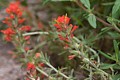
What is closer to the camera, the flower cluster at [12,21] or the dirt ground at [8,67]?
the flower cluster at [12,21]

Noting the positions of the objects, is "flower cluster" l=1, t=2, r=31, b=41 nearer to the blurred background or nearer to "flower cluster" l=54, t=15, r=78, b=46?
the blurred background

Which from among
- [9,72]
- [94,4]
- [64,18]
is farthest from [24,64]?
[94,4]

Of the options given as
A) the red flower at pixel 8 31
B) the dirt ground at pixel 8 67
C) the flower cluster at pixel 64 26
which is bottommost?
the dirt ground at pixel 8 67

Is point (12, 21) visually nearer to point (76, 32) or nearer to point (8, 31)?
point (8, 31)

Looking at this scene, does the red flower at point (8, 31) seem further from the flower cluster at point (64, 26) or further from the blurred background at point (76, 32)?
the flower cluster at point (64, 26)

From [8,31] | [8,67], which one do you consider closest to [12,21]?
[8,31]

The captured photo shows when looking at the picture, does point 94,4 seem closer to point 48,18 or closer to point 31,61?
point 31,61

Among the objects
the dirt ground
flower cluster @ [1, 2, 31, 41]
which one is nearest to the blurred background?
the dirt ground

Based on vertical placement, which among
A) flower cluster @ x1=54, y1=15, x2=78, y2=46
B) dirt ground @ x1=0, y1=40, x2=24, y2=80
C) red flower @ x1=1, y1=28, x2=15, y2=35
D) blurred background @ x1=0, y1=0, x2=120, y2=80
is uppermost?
flower cluster @ x1=54, y1=15, x2=78, y2=46

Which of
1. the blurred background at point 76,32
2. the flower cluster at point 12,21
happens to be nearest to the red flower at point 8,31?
the flower cluster at point 12,21

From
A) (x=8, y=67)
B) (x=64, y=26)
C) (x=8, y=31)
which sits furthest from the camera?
(x=8, y=67)

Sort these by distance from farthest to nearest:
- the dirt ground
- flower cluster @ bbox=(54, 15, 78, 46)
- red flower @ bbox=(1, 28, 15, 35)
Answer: the dirt ground, red flower @ bbox=(1, 28, 15, 35), flower cluster @ bbox=(54, 15, 78, 46)

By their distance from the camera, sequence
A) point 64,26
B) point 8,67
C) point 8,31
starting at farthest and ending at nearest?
point 8,67 → point 8,31 → point 64,26
